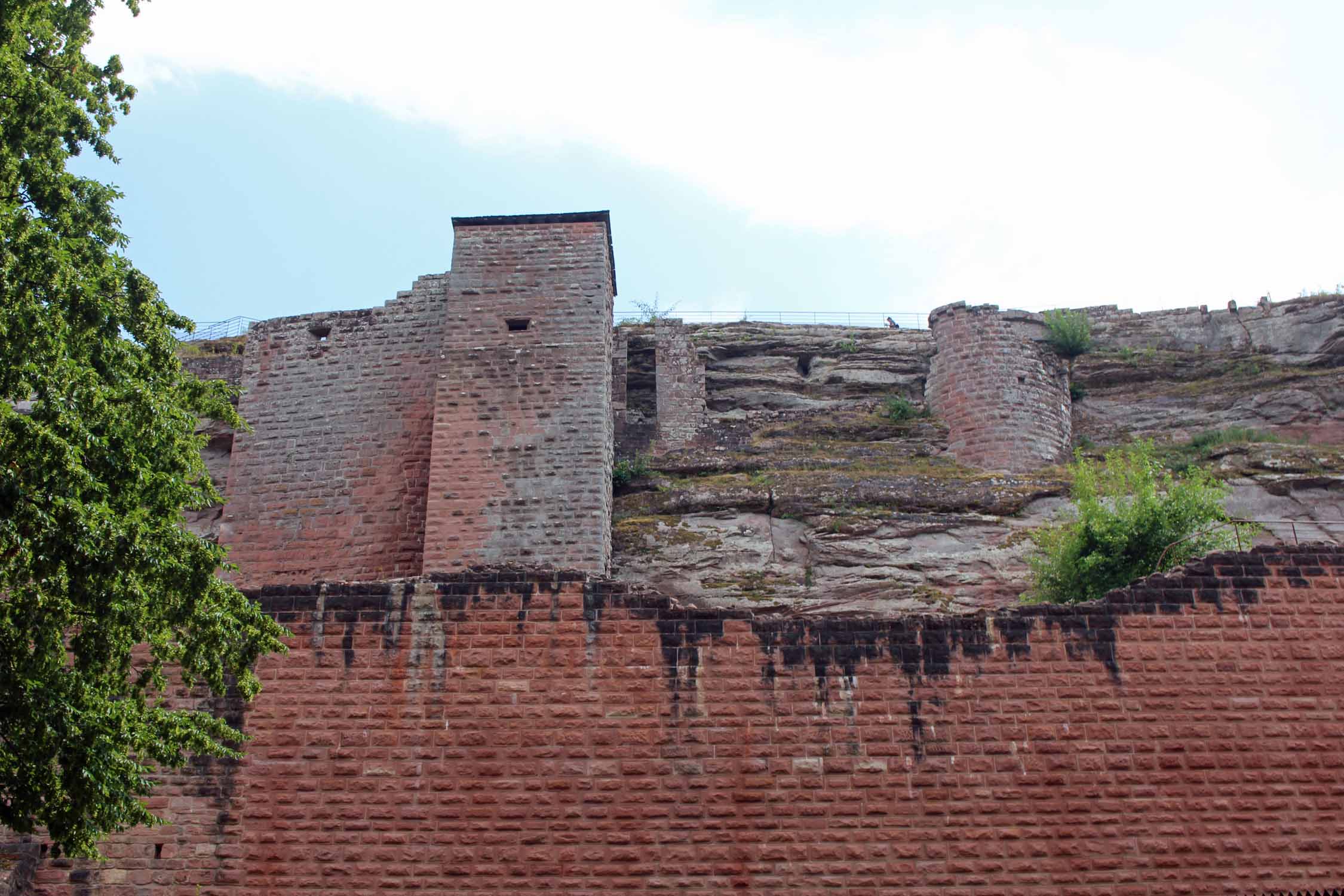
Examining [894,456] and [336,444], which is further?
[894,456]

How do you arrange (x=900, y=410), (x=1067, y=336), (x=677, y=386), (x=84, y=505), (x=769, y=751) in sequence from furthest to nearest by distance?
(x=1067, y=336), (x=677, y=386), (x=900, y=410), (x=769, y=751), (x=84, y=505)

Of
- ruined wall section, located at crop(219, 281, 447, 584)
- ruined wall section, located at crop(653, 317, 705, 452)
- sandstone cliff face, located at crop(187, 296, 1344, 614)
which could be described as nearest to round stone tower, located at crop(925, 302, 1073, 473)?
sandstone cliff face, located at crop(187, 296, 1344, 614)

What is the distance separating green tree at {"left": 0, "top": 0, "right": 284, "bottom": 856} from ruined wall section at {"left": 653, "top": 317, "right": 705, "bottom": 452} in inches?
448

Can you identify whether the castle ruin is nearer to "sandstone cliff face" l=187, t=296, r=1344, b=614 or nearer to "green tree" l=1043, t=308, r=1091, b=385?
"sandstone cliff face" l=187, t=296, r=1344, b=614

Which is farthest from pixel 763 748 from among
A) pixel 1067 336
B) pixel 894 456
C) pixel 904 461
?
pixel 1067 336

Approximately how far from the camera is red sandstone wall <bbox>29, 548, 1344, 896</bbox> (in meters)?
9.96

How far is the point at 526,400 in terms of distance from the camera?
17.8 meters

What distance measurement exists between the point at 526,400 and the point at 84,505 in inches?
373

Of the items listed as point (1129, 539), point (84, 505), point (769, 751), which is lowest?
point (769, 751)

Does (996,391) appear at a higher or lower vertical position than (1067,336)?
lower

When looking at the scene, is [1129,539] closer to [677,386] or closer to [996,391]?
[996,391]

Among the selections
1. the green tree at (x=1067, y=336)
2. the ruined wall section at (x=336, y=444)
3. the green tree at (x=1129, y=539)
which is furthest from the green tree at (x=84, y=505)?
the green tree at (x=1067, y=336)

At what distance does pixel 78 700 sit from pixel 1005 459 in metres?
14.9

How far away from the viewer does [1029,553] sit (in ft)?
57.6
